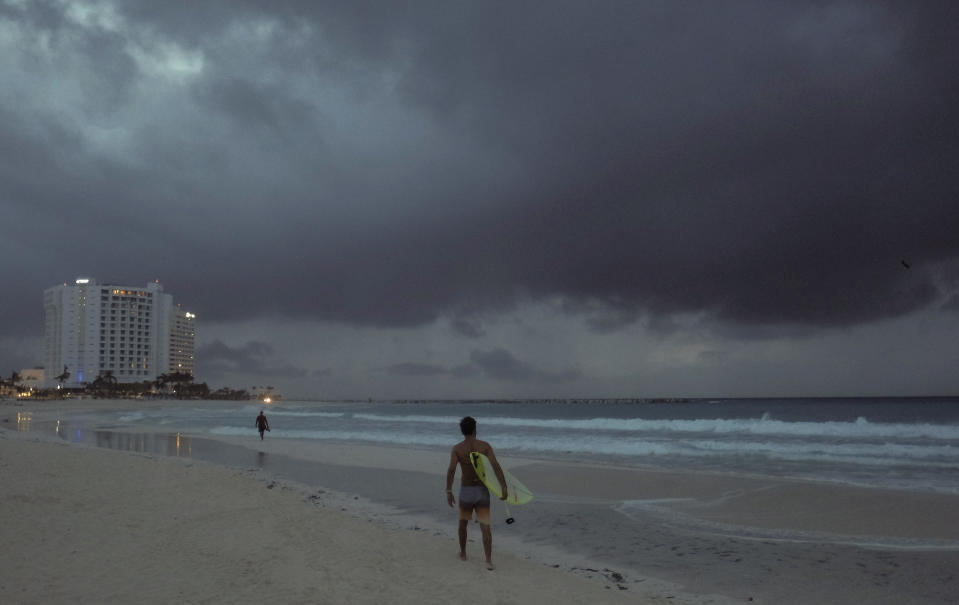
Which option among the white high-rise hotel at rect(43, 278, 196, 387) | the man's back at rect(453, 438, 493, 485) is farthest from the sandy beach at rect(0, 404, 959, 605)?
the white high-rise hotel at rect(43, 278, 196, 387)

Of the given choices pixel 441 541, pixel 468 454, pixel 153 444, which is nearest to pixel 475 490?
pixel 468 454

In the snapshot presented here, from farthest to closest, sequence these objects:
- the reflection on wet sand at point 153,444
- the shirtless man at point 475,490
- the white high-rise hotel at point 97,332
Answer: the white high-rise hotel at point 97,332, the reflection on wet sand at point 153,444, the shirtless man at point 475,490

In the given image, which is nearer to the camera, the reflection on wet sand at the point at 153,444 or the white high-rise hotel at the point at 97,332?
the reflection on wet sand at the point at 153,444

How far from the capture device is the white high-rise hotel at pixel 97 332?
167 m

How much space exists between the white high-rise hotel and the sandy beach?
182 meters

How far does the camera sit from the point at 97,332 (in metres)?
167

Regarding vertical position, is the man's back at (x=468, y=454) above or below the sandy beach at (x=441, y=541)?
above

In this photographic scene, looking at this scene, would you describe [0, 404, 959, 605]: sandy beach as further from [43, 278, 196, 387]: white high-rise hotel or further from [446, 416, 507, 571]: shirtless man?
[43, 278, 196, 387]: white high-rise hotel

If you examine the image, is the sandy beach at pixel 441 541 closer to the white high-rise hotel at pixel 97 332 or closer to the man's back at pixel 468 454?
the man's back at pixel 468 454

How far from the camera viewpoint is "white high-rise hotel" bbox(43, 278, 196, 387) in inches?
6565

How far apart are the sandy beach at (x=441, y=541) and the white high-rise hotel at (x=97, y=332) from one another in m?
182

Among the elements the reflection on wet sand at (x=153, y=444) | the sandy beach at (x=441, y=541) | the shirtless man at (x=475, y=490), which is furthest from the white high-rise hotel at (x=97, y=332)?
the shirtless man at (x=475, y=490)

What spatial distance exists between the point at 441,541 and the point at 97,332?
194134 millimetres

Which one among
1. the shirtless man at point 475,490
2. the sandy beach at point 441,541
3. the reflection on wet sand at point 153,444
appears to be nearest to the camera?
the sandy beach at point 441,541
